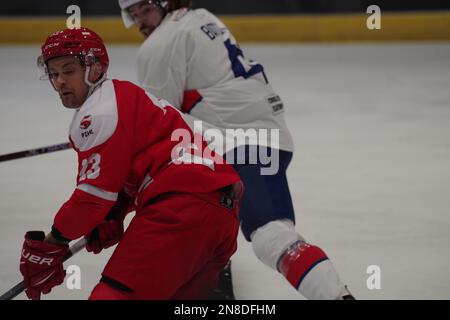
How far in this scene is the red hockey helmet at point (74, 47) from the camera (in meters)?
2.04

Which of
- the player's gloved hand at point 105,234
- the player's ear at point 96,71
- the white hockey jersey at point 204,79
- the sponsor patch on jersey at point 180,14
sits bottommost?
the player's gloved hand at point 105,234

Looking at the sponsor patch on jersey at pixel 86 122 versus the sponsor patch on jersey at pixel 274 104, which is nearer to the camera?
the sponsor patch on jersey at pixel 86 122

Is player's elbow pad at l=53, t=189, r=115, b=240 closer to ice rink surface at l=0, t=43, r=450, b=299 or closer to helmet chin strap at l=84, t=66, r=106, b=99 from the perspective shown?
helmet chin strap at l=84, t=66, r=106, b=99

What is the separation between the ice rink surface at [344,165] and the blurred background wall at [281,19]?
0.75 feet

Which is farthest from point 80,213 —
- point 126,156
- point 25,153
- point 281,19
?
point 281,19

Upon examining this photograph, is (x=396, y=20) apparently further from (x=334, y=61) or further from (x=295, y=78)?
(x=295, y=78)

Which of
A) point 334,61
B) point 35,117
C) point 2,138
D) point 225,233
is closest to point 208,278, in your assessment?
point 225,233

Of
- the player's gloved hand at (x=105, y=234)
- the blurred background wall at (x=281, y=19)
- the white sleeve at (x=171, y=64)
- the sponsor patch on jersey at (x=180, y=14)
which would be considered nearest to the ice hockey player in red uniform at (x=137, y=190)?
the player's gloved hand at (x=105, y=234)

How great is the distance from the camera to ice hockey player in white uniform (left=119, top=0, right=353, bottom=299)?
2.57m

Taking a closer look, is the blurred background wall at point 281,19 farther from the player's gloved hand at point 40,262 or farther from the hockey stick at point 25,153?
the player's gloved hand at point 40,262

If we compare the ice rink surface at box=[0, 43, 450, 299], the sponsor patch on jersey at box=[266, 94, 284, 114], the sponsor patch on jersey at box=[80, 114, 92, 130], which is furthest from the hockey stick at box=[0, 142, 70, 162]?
the sponsor patch on jersey at box=[80, 114, 92, 130]

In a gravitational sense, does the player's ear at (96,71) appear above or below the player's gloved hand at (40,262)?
above

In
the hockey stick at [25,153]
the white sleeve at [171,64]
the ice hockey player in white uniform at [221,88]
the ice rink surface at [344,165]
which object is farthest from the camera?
the hockey stick at [25,153]

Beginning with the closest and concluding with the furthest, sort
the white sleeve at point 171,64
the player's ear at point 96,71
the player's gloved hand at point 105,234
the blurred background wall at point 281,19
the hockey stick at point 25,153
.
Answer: the player's ear at point 96,71, the player's gloved hand at point 105,234, the white sleeve at point 171,64, the hockey stick at point 25,153, the blurred background wall at point 281,19
